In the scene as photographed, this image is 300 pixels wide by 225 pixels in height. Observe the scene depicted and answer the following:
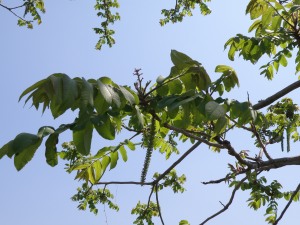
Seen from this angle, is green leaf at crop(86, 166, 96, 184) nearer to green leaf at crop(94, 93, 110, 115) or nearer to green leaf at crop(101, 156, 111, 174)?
green leaf at crop(101, 156, 111, 174)

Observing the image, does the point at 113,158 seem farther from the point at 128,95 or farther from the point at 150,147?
the point at 128,95

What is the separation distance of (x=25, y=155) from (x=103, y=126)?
15.7 inches

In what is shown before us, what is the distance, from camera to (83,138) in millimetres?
2080

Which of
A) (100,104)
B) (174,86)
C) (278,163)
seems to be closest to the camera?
(100,104)

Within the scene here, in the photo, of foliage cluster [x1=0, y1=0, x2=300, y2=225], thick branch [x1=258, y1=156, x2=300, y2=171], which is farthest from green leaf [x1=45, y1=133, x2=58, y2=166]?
thick branch [x1=258, y1=156, x2=300, y2=171]

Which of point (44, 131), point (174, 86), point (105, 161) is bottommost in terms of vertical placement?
point (44, 131)

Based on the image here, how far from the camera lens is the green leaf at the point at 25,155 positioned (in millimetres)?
1938

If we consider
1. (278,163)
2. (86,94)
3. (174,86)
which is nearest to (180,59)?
(174,86)

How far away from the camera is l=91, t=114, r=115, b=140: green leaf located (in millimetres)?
2062

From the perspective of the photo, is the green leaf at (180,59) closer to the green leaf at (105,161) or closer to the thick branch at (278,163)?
the green leaf at (105,161)

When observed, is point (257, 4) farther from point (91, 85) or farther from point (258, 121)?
point (91, 85)

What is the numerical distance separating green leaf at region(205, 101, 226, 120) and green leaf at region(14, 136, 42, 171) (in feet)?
2.62

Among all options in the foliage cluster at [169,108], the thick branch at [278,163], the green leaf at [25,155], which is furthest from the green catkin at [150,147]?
the thick branch at [278,163]

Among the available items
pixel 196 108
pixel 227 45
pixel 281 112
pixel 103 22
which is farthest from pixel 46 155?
pixel 103 22
